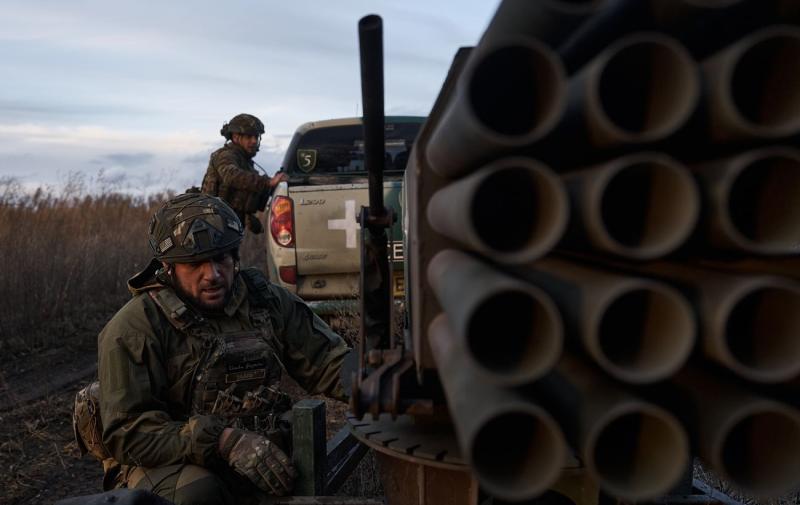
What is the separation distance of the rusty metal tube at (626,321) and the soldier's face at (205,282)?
246 centimetres

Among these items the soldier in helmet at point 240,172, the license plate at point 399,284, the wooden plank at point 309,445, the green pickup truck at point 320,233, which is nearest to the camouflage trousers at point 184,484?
the wooden plank at point 309,445

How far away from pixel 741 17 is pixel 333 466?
98.6 inches

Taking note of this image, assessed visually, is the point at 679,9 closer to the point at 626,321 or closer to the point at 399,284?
the point at 626,321

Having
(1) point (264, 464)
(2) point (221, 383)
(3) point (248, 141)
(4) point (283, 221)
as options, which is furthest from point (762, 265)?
(3) point (248, 141)

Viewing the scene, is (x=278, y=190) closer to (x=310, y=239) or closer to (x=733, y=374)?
(x=310, y=239)

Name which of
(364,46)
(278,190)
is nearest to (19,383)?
(278,190)

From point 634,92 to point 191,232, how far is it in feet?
8.56

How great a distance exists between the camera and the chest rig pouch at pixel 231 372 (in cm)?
344

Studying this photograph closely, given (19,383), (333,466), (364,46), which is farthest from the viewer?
(19,383)

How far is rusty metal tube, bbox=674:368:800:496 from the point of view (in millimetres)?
1257

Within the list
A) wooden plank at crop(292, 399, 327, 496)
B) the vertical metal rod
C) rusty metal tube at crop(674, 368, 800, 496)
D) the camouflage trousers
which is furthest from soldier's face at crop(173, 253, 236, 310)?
rusty metal tube at crop(674, 368, 800, 496)

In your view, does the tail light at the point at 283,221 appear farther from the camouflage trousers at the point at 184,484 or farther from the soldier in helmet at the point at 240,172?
the camouflage trousers at the point at 184,484

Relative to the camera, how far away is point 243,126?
8336 mm

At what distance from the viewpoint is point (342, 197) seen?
619 centimetres
